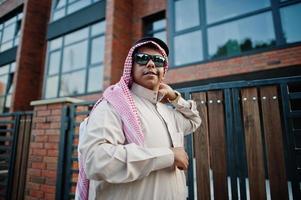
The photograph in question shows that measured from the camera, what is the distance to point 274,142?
190 cm

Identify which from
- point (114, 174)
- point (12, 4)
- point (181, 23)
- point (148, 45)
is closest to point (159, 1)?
point (181, 23)

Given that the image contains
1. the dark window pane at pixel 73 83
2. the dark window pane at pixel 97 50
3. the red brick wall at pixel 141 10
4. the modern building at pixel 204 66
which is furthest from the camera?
Answer: the dark window pane at pixel 73 83

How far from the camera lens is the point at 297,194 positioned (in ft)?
5.81

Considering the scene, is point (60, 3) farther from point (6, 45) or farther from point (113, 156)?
point (113, 156)

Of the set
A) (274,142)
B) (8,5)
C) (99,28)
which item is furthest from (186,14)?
(8,5)

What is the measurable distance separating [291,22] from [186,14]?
3.01 meters

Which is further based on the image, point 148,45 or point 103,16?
point 103,16

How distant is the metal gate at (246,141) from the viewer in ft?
6.13

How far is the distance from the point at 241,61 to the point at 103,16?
18.7 ft

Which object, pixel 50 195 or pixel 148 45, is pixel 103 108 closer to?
pixel 148 45

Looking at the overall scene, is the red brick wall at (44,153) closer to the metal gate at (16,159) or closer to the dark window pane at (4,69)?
the metal gate at (16,159)

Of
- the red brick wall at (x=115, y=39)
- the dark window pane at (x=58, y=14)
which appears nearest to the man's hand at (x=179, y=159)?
the red brick wall at (x=115, y=39)

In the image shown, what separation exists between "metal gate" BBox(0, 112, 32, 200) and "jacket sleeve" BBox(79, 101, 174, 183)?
2938 mm

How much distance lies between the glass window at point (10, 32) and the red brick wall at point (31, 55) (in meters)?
1.74
